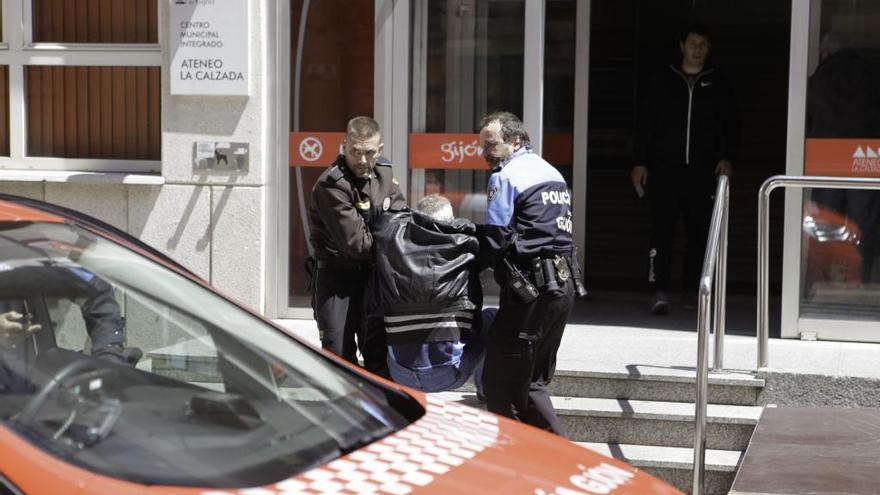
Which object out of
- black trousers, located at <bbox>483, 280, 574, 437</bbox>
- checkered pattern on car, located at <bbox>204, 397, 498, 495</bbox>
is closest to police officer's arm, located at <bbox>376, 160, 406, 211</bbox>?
black trousers, located at <bbox>483, 280, 574, 437</bbox>

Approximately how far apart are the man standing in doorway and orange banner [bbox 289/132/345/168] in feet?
6.85

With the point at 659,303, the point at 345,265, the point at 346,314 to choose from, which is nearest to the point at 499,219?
the point at 345,265

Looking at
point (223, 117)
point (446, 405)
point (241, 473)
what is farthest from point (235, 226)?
point (241, 473)

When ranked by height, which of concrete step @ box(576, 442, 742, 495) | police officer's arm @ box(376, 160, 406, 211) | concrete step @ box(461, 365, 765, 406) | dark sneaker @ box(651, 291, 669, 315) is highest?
police officer's arm @ box(376, 160, 406, 211)

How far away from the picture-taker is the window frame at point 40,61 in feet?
27.9

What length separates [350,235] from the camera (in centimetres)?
564

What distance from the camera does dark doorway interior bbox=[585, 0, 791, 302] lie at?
11227mm

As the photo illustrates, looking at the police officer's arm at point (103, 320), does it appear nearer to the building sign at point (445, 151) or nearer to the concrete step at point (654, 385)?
the concrete step at point (654, 385)

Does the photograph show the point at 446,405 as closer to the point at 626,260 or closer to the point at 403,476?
the point at 403,476

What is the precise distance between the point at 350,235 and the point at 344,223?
6 cm

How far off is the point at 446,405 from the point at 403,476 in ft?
2.31

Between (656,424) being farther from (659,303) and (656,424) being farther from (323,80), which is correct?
(323,80)

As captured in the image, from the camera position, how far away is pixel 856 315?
738cm

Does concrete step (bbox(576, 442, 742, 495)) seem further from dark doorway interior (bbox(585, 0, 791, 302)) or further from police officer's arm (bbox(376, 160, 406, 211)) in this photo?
dark doorway interior (bbox(585, 0, 791, 302))
